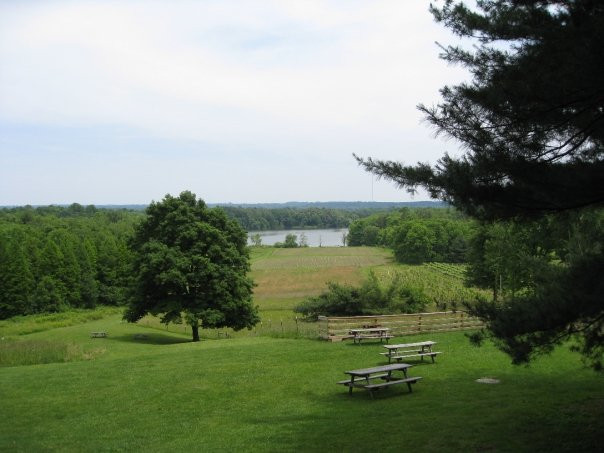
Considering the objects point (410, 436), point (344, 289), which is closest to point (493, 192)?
point (410, 436)

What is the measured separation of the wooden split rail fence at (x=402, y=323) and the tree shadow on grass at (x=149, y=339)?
460 inches

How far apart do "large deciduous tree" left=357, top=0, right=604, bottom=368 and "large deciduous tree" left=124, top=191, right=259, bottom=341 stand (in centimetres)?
2310

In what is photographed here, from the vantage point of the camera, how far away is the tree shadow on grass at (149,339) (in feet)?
96.1

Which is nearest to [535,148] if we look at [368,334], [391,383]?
[391,383]

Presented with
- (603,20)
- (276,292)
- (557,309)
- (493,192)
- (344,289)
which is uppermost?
(603,20)

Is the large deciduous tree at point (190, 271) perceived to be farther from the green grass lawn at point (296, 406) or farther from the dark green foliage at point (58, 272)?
the dark green foliage at point (58, 272)

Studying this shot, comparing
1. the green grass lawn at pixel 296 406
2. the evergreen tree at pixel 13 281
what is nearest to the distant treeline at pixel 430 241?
the evergreen tree at pixel 13 281

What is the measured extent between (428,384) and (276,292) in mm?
51410

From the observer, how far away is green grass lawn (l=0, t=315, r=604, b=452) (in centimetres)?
883

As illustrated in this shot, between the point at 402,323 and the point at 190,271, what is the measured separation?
13435 mm

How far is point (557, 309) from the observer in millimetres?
6016

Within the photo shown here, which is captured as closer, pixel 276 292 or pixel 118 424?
pixel 118 424

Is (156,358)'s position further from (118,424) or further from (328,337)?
(118,424)

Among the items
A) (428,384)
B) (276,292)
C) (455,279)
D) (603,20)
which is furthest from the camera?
(455,279)
